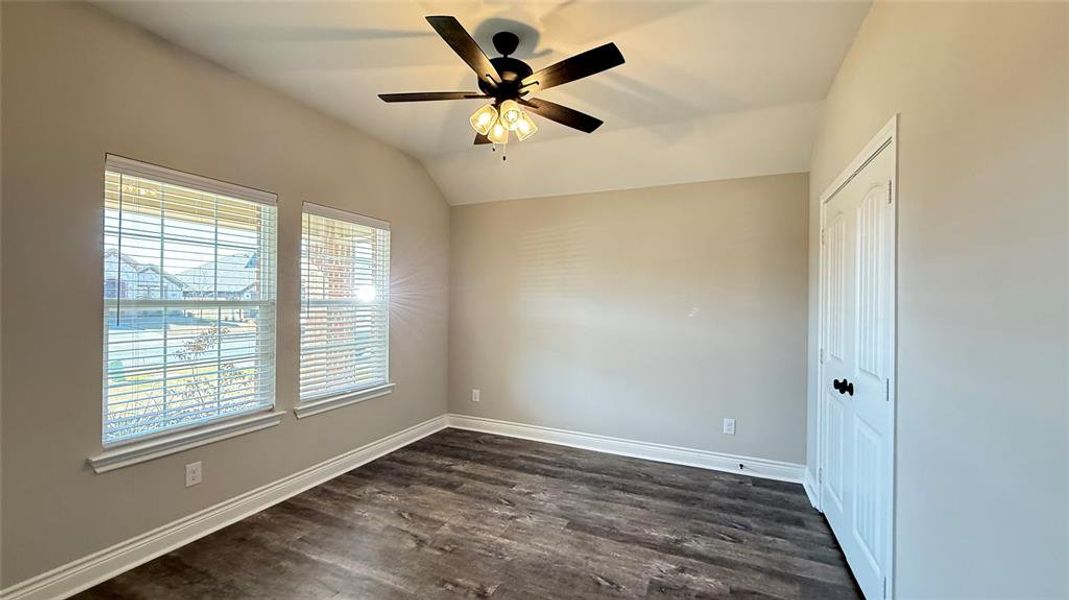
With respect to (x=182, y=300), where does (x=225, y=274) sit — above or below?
above

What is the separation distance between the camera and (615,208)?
384 centimetres

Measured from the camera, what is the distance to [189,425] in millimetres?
2389

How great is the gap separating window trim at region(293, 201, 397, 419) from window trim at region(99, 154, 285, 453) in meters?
0.18

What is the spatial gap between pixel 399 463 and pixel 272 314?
60.5 inches

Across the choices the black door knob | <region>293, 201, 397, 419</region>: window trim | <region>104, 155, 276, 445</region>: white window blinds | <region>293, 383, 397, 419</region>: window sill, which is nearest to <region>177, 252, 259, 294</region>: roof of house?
<region>104, 155, 276, 445</region>: white window blinds

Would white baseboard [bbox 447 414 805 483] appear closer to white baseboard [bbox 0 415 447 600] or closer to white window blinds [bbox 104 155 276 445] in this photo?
white baseboard [bbox 0 415 447 600]

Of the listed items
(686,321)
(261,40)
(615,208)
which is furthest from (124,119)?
(686,321)

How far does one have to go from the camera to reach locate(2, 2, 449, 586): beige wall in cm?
179

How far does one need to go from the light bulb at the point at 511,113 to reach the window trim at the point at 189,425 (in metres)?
1.71

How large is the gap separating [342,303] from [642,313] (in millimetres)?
2449

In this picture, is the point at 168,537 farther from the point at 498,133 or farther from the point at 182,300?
the point at 498,133

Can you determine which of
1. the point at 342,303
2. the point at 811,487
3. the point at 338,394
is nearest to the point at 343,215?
the point at 342,303

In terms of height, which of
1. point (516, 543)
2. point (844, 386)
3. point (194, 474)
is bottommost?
point (516, 543)

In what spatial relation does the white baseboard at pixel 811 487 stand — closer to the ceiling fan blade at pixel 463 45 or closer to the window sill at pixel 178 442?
the ceiling fan blade at pixel 463 45
